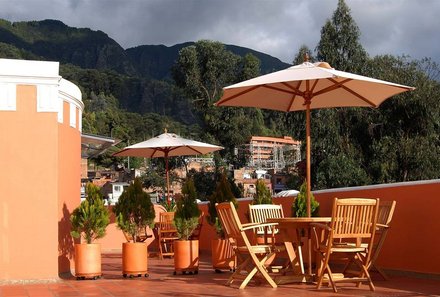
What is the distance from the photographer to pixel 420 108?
70.7 feet

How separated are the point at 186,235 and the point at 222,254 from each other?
1.65 feet

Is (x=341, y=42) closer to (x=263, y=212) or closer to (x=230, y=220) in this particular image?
(x=263, y=212)

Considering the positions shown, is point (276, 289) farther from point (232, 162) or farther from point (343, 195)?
point (232, 162)

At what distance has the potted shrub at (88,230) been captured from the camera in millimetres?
6953

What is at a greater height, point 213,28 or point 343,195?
point 213,28

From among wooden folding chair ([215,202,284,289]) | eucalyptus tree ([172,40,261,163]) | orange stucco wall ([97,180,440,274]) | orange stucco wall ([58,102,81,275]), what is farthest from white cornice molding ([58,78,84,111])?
eucalyptus tree ([172,40,261,163])

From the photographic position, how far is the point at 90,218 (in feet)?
22.8

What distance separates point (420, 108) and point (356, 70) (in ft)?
10.1

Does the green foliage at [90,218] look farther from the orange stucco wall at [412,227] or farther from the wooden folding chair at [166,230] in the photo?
the wooden folding chair at [166,230]

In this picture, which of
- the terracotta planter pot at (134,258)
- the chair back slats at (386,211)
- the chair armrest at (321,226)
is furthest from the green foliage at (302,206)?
the terracotta planter pot at (134,258)

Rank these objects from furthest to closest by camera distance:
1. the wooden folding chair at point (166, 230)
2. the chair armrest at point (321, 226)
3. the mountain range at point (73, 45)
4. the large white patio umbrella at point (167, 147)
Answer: the mountain range at point (73, 45) → the large white patio umbrella at point (167, 147) → the wooden folding chair at point (166, 230) → the chair armrest at point (321, 226)

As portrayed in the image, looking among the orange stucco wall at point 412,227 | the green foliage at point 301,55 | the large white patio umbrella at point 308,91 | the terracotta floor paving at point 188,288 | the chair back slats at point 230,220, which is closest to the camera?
the terracotta floor paving at point 188,288

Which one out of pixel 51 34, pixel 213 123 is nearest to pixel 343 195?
pixel 213 123

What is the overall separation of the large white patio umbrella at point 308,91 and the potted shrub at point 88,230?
1.82 metres
